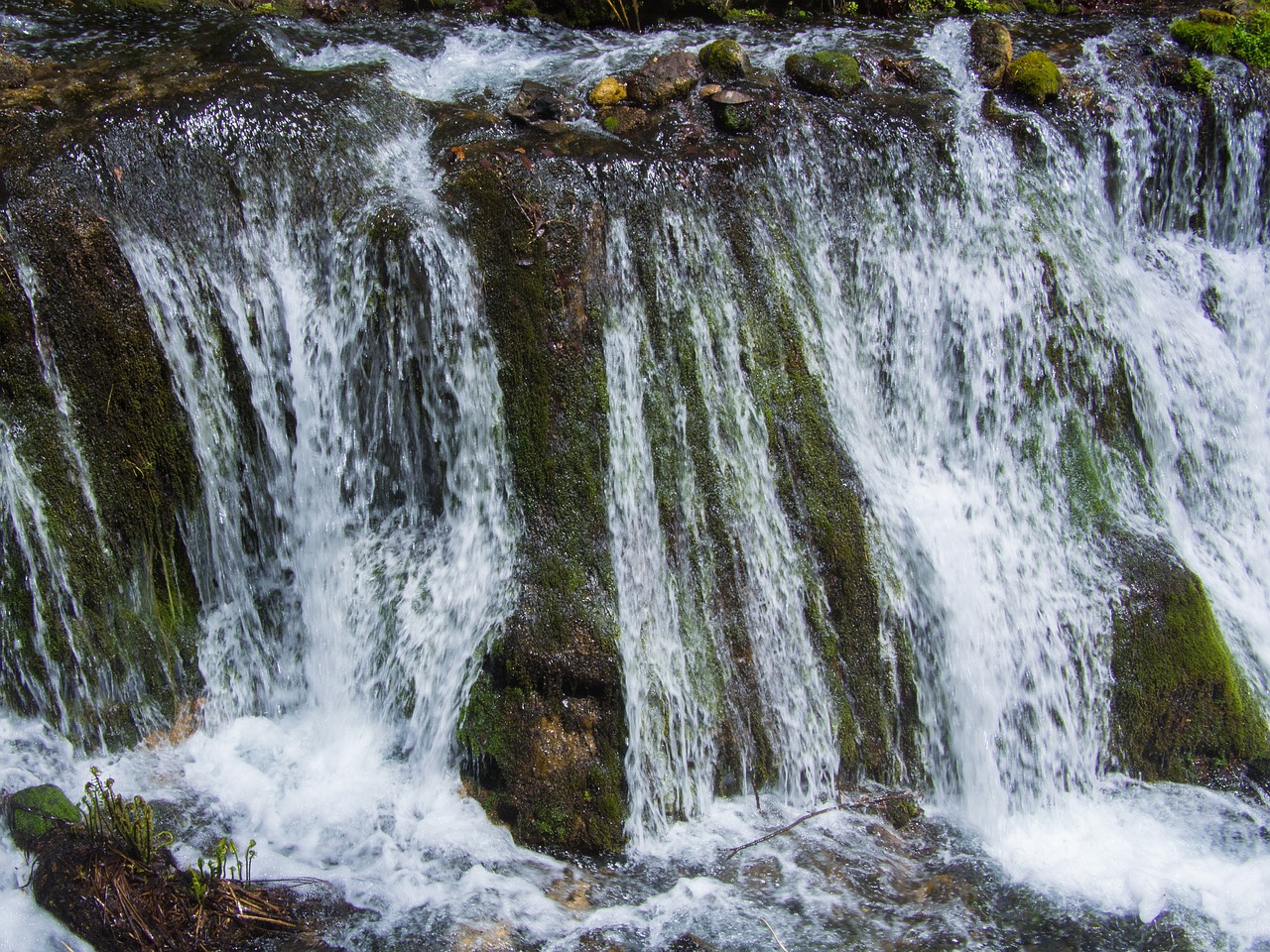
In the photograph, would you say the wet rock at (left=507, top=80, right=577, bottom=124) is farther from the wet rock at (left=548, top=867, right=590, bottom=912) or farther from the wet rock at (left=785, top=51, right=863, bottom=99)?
the wet rock at (left=548, top=867, right=590, bottom=912)

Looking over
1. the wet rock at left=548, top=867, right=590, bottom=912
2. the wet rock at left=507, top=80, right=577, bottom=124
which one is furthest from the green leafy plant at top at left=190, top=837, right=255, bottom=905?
the wet rock at left=507, top=80, right=577, bottom=124

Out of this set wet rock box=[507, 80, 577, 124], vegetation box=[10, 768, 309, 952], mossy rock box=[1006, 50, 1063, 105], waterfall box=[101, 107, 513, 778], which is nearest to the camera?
vegetation box=[10, 768, 309, 952]

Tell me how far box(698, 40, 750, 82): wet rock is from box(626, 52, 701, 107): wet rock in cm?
16

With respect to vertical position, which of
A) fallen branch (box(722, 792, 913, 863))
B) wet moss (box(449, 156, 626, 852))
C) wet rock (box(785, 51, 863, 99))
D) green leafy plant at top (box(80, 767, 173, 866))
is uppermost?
wet rock (box(785, 51, 863, 99))

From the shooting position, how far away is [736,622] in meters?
5.29

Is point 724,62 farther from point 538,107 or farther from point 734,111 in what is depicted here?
point 538,107

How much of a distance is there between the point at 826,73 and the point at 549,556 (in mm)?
3889

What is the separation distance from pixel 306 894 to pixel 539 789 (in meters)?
1.17

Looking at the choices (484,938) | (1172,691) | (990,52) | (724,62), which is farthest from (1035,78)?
(484,938)

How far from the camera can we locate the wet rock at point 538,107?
620 cm

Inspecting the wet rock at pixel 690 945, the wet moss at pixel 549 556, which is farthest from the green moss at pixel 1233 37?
the wet rock at pixel 690 945

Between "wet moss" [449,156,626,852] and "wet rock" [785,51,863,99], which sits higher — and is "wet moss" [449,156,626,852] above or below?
below

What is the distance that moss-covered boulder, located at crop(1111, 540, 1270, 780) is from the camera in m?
5.44

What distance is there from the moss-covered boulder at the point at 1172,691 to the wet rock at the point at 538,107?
14.7 feet
